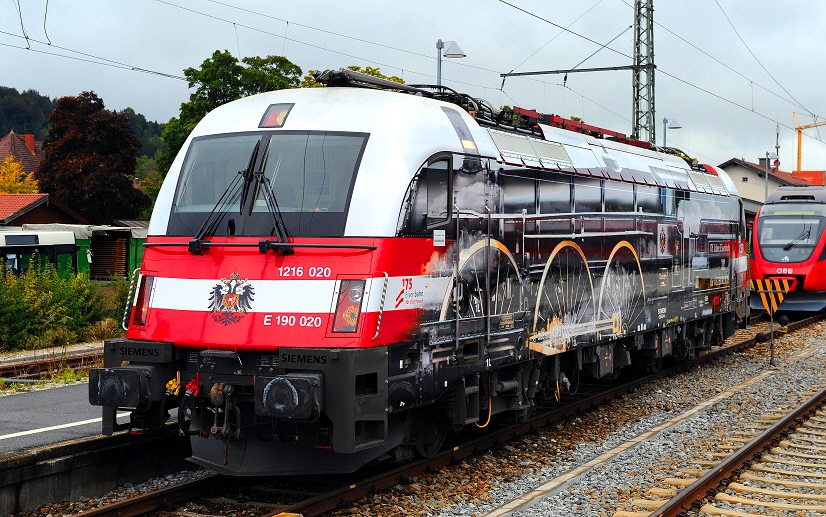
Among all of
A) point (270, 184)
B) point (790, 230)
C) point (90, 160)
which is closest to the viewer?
point (270, 184)

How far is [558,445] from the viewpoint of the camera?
10.6 metres

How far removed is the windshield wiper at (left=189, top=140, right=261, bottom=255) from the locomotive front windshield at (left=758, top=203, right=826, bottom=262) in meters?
20.7

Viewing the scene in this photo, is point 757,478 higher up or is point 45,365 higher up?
point 45,365

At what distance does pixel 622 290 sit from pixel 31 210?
3238 cm

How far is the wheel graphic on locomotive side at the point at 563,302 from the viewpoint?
10234 mm

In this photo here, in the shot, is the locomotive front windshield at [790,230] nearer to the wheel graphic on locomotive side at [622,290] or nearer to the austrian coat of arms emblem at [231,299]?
the wheel graphic on locomotive side at [622,290]

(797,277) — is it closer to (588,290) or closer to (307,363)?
(588,290)

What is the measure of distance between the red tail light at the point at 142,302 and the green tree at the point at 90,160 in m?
44.5

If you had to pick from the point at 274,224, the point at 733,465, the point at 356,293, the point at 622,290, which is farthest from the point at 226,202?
the point at 622,290

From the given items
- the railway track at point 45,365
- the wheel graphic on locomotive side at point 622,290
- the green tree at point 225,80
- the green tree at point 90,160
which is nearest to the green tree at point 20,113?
the green tree at point 90,160

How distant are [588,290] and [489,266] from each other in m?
2.85

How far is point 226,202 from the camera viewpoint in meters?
7.98

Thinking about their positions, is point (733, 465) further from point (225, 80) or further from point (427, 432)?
point (225, 80)

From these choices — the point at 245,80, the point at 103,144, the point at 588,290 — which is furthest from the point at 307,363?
the point at 103,144
